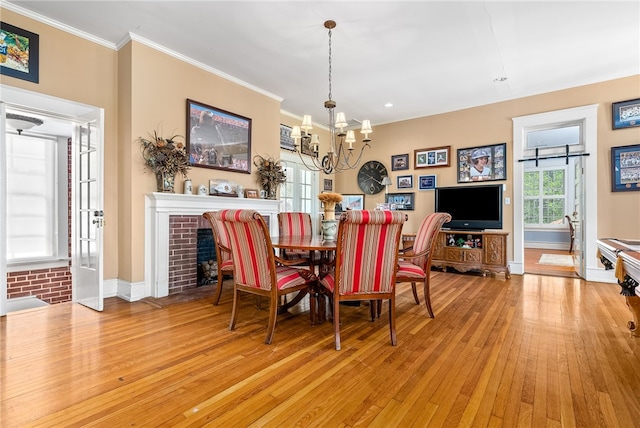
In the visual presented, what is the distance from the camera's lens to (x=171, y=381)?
1.69 m

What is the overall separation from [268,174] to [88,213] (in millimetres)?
2315

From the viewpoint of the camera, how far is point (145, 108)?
133 inches

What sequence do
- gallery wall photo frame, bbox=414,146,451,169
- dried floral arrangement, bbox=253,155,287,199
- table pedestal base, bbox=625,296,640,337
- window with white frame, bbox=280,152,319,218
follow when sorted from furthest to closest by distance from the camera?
window with white frame, bbox=280,152,319,218, gallery wall photo frame, bbox=414,146,451,169, dried floral arrangement, bbox=253,155,287,199, table pedestal base, bbox=625,296,640,337

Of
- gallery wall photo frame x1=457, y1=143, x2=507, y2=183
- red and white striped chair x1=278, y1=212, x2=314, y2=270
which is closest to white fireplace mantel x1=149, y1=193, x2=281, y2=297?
red and white striped chair x1=278, y1=212, x2=314, y2=270

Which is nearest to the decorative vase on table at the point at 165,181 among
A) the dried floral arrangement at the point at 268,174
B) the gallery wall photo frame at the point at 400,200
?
the dried floral arrangement at the point at 268,174

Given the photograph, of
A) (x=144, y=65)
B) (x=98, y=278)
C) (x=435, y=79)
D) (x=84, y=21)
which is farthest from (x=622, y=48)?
(x=98, y=278)

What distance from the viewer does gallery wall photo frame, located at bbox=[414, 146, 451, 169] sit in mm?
5516

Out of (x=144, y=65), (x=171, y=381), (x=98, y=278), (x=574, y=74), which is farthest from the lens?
(x=574, y=74)

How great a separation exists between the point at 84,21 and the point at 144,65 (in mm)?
587

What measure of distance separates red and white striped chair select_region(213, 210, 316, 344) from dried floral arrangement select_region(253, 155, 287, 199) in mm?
2381

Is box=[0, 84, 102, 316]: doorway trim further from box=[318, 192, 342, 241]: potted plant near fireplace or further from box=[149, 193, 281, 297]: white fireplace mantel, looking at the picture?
box=[318, 192, 342, 241]: potted plant near fireplace

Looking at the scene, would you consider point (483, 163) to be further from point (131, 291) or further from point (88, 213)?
point (88, 213)

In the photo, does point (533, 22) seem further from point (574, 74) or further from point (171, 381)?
point (171, 381)

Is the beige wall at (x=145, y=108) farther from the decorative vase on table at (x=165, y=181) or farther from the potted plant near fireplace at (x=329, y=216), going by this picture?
the potted plant near fireplace at (x=329, y=216)
